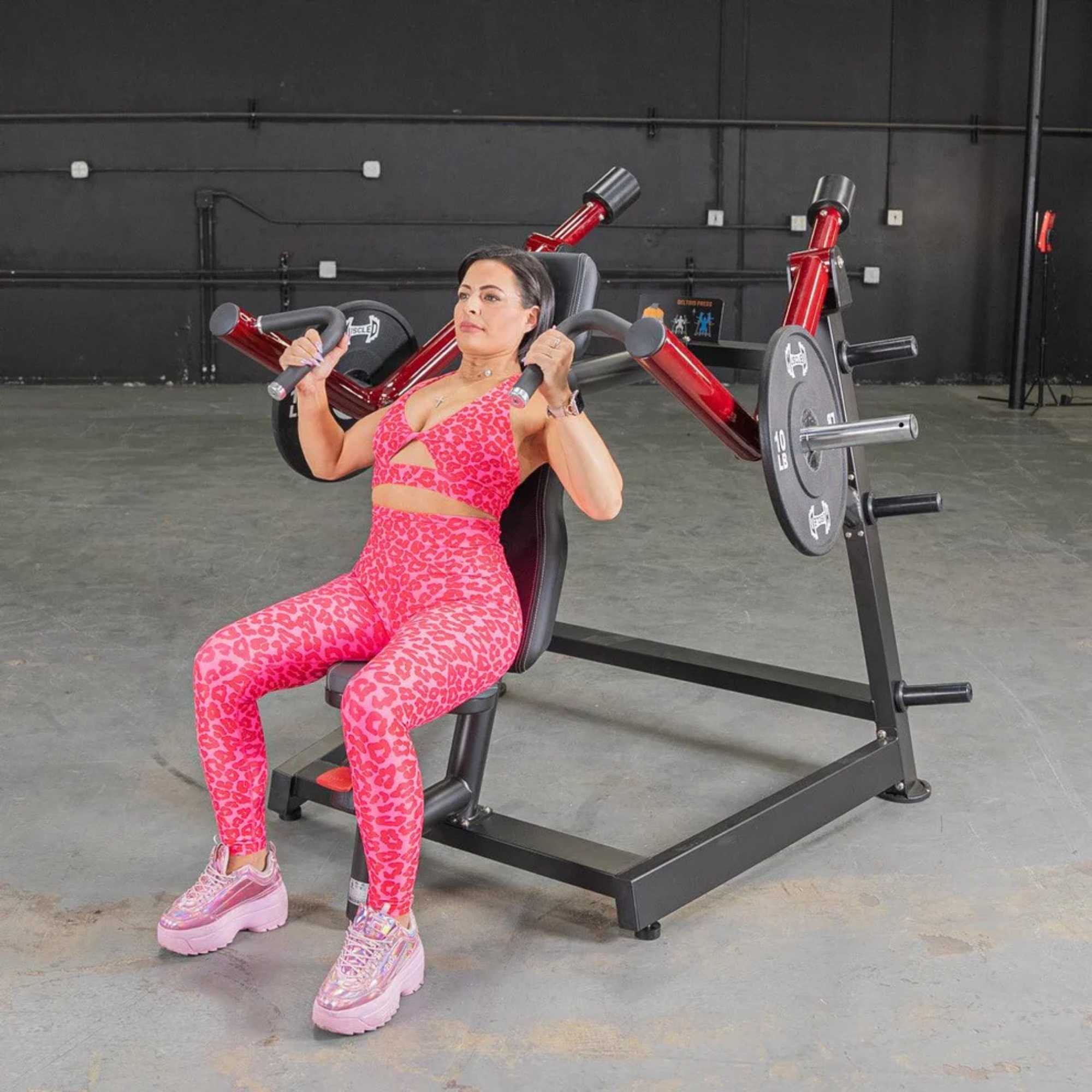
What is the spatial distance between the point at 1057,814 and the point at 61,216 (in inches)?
288

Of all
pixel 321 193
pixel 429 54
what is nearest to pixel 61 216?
pixel 321 193

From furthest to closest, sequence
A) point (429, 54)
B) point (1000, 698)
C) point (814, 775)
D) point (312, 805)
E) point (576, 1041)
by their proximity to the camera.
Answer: point (429, 54) → point (1000, 698) → point (312, 805) → point (814, 775) → point (576, 1041)

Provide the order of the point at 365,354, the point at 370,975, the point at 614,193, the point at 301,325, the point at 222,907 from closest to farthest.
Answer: the point at 370,975 < the point at 222,907 < the point at 301,325 < the point at 365,354 < the point at 614,193

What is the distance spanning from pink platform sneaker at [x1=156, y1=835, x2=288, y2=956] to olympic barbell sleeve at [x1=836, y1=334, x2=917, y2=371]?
1.36m

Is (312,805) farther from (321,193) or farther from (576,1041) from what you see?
(321,193)

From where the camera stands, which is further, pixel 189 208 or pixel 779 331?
pixel 189 208

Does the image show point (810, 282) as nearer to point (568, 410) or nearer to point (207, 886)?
point (568, 410)

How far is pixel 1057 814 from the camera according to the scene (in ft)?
8.96

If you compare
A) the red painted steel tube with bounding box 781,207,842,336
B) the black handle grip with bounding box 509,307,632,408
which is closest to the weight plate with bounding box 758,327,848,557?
the red painted steel tube with bounding box 781,207,842,336

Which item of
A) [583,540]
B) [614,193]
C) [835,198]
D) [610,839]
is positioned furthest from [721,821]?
[583,540]

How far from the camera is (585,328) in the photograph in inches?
83.2

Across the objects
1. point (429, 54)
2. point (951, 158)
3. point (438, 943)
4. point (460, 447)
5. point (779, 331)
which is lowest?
point (438, 943)

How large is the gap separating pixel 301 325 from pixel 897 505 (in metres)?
1.14

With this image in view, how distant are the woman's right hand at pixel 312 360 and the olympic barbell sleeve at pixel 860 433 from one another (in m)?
0.80
